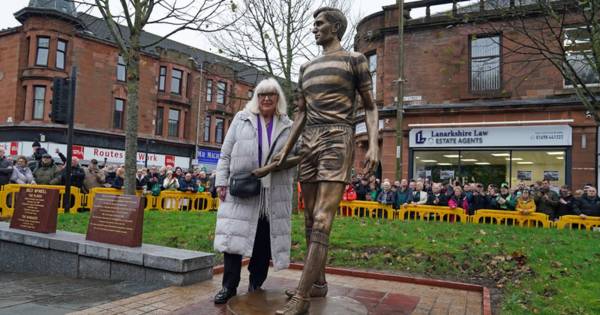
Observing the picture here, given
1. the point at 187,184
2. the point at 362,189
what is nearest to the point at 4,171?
the point at 187,184

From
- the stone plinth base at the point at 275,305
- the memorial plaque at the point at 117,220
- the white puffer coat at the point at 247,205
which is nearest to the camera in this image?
the stone plinth base at the point at 275,305

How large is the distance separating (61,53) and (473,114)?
95.2 ft

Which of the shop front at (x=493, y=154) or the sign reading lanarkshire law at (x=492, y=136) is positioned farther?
the shop front at (x=493, y=154)

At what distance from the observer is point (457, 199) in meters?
14.0

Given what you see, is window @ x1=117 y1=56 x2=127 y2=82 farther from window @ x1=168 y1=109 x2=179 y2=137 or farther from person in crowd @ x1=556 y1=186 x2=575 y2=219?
Result: person in crowd @ x1=556 y1=186 x2=575 y2=219

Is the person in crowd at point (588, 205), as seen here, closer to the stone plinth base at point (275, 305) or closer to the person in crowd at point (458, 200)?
the person in crowd at point (458, 200)

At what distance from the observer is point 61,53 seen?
3453cm

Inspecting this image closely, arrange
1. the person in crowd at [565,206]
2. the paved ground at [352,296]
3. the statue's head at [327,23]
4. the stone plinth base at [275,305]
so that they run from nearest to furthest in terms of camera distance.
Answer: the stone plinth base at [275,305] → the statue's head at [327,23] → the paved ground at [352,296] → the person in crowd at [565,206]

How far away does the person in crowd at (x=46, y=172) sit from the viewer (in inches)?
507

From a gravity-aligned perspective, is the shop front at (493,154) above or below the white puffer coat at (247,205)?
above

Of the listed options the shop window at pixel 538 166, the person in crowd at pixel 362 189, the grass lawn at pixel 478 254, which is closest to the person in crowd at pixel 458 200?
the person in crowd at pixel 362 189

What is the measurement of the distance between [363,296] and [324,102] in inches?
95.4

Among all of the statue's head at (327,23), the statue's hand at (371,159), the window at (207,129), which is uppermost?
the window at (207,129)

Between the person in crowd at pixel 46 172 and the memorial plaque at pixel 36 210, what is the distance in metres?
5.33
